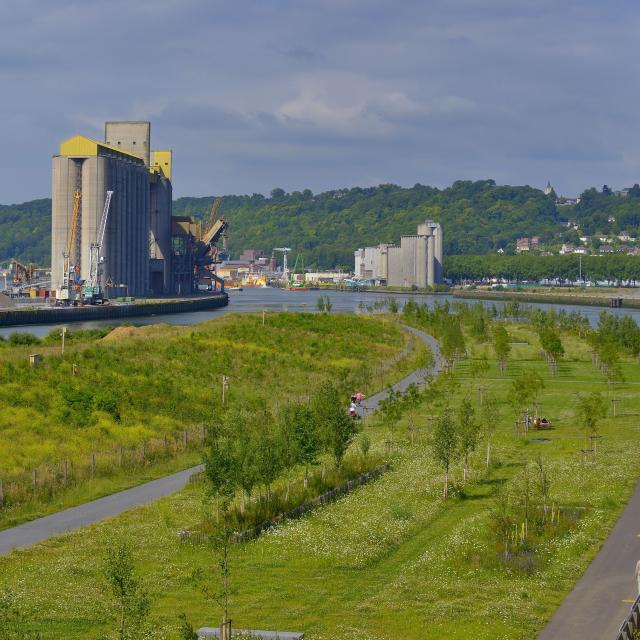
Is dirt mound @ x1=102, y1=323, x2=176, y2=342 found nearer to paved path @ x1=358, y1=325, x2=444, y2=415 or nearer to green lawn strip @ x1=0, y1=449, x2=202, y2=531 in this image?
paved path @ x1=358, y1=325, x2=444, y2=415

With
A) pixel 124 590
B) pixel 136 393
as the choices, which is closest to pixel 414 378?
pixel 136 393

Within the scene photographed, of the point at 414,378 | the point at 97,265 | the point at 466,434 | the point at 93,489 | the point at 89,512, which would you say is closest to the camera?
the point at 89,512

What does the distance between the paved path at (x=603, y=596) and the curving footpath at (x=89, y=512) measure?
39.6ft

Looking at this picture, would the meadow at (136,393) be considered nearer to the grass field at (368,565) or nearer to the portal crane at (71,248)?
the grass field at (368,565)

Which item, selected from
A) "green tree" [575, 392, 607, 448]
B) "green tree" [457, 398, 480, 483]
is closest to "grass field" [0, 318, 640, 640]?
"green tree" [457, 398, 480, 483]

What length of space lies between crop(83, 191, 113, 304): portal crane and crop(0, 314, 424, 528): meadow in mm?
79889

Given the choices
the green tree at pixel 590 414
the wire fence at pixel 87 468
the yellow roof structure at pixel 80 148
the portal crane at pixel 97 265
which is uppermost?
the yellow roof structure at pixel 80 148

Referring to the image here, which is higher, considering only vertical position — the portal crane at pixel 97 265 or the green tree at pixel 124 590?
the portal crane at pixel 97 265

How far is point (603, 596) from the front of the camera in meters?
23.7

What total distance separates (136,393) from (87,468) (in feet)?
47.8

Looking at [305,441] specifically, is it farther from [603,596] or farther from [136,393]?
[136,393]

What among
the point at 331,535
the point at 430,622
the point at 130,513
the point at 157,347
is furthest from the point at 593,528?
the point at 157,347

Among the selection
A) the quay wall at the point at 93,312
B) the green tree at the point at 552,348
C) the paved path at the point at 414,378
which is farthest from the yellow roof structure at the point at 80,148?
the green tree at the point at 552,348

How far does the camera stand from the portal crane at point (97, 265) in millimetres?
168875
